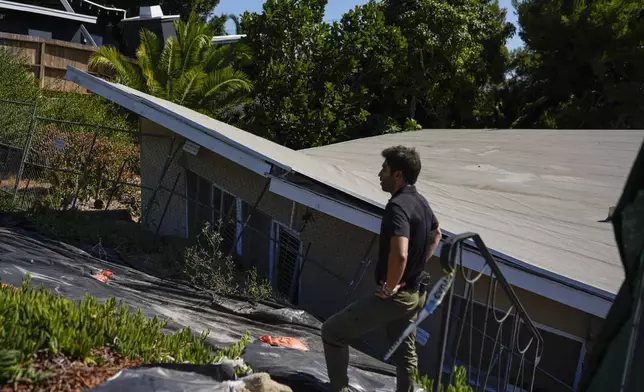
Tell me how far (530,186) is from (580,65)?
36.2 ft

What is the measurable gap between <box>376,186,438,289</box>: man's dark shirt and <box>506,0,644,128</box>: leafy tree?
14398mm

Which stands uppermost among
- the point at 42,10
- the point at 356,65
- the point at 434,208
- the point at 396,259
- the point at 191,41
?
the point at 42,10

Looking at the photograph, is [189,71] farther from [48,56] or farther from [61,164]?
[61,164]

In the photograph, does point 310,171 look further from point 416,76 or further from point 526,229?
point 416,76

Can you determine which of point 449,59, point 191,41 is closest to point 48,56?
point 191,41

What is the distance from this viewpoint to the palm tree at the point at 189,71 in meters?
16.9

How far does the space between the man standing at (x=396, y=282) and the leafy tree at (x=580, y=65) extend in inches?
566

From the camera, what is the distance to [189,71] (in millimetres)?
17109

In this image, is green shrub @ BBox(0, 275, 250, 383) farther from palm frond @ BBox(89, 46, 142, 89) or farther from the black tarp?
palm frond @ BBox(89, 46, 142, 89)

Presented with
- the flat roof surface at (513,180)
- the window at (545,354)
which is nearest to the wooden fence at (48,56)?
the flat roof surface at (513,180)

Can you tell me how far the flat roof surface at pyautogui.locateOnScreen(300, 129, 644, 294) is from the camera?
19.1ft

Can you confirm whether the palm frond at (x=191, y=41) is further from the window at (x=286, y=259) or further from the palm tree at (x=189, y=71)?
the window at (x=286, y=259)

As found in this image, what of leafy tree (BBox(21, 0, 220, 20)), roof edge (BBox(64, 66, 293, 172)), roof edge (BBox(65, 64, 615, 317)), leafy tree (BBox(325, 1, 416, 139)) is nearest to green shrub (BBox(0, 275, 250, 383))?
roof edge (BBox(65, 64, 615, 317))

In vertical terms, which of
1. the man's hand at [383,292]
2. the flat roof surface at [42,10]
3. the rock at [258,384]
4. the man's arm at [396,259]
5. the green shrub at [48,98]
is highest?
the flat roof surface at [42,10]
